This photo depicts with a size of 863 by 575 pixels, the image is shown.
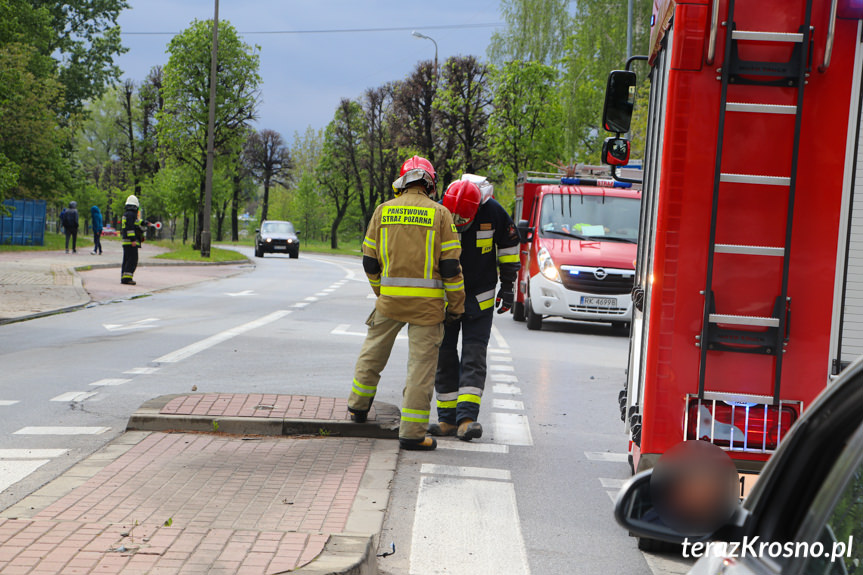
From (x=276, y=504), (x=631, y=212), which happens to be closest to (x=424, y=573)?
(x=276, y=504)

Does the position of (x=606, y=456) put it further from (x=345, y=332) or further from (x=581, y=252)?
(x=581, y=252)

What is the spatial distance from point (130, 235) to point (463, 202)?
58.0 ft

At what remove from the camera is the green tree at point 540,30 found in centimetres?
5084

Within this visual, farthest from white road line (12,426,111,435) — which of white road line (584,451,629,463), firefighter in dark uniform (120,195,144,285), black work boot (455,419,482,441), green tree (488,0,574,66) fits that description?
green tree (488,0,574,66)

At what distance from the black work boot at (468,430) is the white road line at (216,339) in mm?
4841

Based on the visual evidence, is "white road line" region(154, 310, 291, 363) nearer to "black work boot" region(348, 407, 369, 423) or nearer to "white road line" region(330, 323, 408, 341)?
"white road line" region(330, 323, 408, 341)

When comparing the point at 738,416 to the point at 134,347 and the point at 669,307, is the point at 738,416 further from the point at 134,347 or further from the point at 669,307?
the point at 134,347

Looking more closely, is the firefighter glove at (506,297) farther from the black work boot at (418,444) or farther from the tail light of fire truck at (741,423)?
the tail light of fire truck at (741,423)

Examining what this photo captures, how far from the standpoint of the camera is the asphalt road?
5.52 m

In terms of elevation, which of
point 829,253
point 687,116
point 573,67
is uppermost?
point 573,67

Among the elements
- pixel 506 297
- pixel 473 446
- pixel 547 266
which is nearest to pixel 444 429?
pixel 473 446

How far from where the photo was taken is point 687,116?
510cm

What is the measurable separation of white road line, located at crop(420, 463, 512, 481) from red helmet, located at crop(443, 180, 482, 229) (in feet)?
6.18

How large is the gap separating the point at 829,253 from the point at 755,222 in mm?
359
